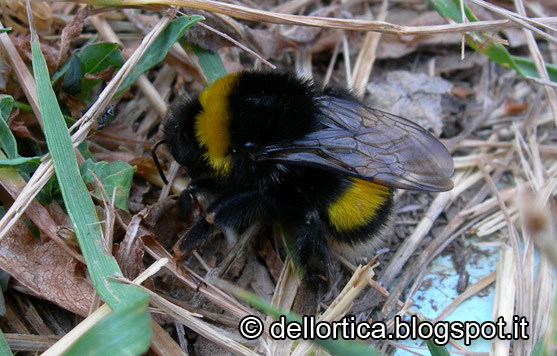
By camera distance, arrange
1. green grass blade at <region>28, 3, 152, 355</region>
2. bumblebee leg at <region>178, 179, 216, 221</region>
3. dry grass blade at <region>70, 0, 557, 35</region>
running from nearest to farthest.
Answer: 1. green grass blade at <region>28, 3, 152, 355</region>
2. bumblebee leg at <region>178, 179, 216, 221</region>
3. dry grass blade at <region>70, 0, 557, 35</region>

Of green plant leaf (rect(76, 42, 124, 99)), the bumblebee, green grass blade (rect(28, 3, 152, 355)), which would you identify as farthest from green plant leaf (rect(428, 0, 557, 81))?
green grass blade (rect(28, 3, 152, 355))

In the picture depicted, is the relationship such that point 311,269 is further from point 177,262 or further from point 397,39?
point 397,39

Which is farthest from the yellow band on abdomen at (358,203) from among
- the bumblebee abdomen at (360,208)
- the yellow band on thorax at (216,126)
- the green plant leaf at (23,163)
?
the green plant leaf at (23,163)

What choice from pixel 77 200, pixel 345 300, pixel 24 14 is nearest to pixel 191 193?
pixel 77 200

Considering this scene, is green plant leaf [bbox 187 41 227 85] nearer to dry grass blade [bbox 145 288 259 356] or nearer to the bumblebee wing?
the bumblebee wing

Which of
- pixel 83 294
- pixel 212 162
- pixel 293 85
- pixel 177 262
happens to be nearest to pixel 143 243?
pixel 177 262

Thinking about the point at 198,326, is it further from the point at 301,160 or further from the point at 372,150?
the point at 372,150
